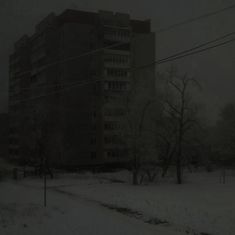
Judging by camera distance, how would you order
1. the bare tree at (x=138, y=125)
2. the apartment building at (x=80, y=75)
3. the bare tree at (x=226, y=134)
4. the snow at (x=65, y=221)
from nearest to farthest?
1. the snow at (x=65, y=221)
2. the bare tree at (x=138, y=125)
3. the apartment building at (x=80, y=75)
4. the bare tree at (x=226, y=134)

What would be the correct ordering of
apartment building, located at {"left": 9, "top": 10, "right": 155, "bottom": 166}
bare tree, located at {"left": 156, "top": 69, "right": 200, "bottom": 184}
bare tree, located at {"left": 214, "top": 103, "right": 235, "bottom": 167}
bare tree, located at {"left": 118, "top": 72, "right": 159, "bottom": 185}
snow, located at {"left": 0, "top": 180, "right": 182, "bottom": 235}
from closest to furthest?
snow, located at {"left": 0, "top": 180, "right": 182, "bottom": 235} → bare tree, located at {"left": 118, "top": 72, "right": 159, "bottom": 185} → bare tree, located at {"left": 156, "top": 69, "right": 200, "bottom": 184} → apartment building, located at {"left": 9, "top": 10, "right": 155, "bottom": 166} → bare tree, located at {"left": 214, "top": 103, "right": 235, "bottom": 167}

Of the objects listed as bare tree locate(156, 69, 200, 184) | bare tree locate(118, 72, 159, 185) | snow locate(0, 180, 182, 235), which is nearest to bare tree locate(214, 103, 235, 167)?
bare tree locate(156, 69, 200, 184)

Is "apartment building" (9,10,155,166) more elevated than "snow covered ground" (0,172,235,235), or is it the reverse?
"apartment building" (9,10,155,166)

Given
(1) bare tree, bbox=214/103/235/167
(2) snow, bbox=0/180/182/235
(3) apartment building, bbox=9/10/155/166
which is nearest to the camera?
(2) snow, bbox=0/180/182/235

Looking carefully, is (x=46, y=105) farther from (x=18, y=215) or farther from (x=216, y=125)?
(x=18, y=215)

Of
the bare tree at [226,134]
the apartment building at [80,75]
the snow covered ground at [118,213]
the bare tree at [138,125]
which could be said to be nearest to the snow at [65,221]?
the snow covered ground at [118,213]

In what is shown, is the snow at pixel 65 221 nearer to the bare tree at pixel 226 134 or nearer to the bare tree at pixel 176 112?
the bare tree at pixel 176 112

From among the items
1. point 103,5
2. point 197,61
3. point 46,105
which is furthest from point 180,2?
point 46,105

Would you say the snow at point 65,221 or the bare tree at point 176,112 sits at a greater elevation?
the bare tree at point 176,112

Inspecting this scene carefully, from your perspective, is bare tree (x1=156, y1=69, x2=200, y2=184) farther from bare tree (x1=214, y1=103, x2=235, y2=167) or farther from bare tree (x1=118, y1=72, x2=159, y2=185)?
bare tree (x1=214, y1=103, x2=235, y2=167)

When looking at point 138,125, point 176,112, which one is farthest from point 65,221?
point 176,112

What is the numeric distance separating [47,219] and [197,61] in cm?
1553

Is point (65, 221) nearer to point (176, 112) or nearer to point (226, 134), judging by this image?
point (176, 112)

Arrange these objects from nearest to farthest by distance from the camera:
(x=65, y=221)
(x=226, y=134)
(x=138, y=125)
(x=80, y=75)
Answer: (x=65, y=221) → (x=138, y=125) → (x=226, y=134) → (x=80, y=75)
